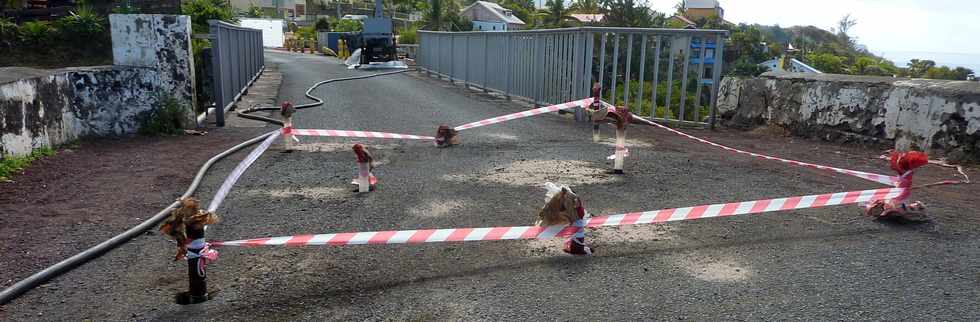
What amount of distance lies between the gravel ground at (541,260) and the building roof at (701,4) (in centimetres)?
11834

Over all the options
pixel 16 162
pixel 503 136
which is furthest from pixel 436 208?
pixel 16 162

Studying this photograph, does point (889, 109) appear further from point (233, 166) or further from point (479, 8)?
point (479, 8)

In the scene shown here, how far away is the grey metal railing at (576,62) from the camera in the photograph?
10945mm

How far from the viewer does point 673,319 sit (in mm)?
3293

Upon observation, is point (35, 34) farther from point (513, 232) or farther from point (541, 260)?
point (541, 260)

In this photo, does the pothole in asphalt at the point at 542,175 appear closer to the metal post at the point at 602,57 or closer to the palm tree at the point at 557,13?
the metal post at the point at 602,57

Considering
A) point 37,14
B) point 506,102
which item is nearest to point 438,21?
point 37,14

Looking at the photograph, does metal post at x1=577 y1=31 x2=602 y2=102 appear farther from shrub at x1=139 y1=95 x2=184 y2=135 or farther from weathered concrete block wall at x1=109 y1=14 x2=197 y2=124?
shrub at x1=139 y1=95 x2=184 y2=135

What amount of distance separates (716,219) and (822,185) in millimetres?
1906

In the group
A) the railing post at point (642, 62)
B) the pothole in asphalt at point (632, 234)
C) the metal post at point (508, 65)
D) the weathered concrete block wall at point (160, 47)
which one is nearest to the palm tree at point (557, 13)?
the metal post at point (508, 65)

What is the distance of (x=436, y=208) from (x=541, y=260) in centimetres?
152

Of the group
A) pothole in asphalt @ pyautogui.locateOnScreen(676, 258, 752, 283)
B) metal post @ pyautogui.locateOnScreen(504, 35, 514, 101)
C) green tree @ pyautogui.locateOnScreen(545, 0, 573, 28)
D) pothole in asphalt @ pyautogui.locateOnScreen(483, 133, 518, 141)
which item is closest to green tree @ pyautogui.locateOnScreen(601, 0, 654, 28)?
green tree @ pyautogui.locateOnScreen(545, 0, 573, 28)

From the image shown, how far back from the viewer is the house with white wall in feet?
283

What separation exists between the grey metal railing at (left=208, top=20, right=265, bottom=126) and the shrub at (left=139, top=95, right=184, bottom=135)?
1007mm
